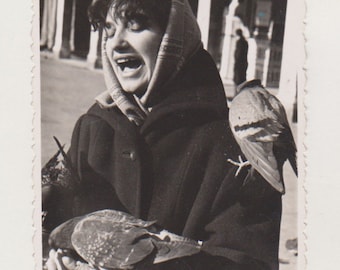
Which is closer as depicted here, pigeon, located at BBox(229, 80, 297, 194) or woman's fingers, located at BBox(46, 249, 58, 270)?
pigeon, located at BBox(229, 80, 297, 194)

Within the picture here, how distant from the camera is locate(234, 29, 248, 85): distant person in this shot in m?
1.51

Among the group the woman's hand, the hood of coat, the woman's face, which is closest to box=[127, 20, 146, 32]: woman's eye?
the woman's face

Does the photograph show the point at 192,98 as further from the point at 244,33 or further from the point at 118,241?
the point at 118,241

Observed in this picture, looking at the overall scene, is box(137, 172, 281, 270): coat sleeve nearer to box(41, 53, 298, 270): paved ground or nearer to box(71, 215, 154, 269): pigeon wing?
box(71, 215, 154, 269): pigeon wing

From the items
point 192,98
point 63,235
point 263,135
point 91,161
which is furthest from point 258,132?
point 63,235

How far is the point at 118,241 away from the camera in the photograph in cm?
150

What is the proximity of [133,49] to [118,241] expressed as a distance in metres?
0.45

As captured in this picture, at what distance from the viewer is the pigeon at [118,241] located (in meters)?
1.48

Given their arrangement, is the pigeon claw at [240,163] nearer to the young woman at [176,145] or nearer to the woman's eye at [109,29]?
the young woman at [176,145]

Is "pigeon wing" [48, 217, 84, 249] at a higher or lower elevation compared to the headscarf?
lower

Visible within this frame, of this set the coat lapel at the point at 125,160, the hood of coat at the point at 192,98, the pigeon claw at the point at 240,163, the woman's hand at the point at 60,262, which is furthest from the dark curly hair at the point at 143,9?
the woman's hand at the point at 60,262

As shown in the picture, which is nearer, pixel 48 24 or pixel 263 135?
pixel 263 135
